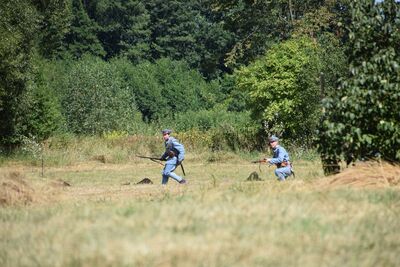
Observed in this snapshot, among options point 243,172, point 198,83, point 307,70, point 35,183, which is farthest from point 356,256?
point 198,83

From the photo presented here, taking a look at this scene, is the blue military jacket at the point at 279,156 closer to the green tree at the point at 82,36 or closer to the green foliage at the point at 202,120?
the green foliage at the point at 202,120

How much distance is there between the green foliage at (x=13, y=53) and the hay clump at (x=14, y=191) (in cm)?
1563

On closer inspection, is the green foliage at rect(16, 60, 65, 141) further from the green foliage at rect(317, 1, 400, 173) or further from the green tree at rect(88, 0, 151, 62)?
the green tree at rect(88, 0, 151, 62)

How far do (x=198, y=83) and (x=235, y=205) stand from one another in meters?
71.5

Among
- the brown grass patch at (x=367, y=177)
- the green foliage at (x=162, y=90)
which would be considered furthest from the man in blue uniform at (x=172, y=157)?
the green foliage at (x=162, y=90)

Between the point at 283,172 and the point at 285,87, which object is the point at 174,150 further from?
the point at 285,87

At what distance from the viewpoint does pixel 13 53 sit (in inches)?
1094

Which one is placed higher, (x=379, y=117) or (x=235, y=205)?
(x=379, y=117)

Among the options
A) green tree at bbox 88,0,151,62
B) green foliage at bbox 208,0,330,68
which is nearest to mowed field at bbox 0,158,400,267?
green foliage at bbox 208,0,330,68

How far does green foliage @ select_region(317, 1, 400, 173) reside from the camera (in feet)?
35.4

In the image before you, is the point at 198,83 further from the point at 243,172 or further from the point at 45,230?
the point at 45,230

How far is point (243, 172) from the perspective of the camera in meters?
23.7

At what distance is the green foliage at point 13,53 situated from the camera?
89.7ft

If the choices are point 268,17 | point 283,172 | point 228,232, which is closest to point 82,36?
point 268,17
